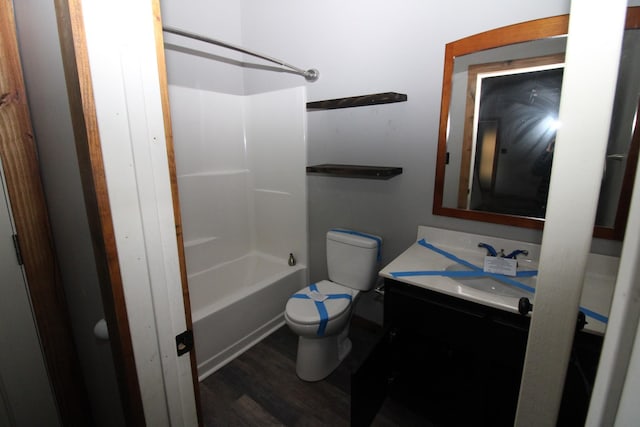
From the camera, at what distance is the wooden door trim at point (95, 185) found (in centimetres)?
53

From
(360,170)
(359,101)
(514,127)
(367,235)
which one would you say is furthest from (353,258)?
(514,127)

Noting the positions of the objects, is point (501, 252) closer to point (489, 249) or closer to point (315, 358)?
point (489, 249)

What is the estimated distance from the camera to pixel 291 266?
257 centimetres

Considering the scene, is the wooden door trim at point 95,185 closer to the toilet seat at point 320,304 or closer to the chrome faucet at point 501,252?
the toilet seat at point 320,304

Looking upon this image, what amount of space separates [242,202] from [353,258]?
4.19ft

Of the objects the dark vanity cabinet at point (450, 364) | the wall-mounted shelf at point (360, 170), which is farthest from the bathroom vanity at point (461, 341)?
the wall-mounted shelf at point (360, 170)

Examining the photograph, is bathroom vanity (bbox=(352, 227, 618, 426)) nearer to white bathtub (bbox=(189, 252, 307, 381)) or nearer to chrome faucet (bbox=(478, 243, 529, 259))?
chrome faucet (bbox=(478, 243, 529, 259))

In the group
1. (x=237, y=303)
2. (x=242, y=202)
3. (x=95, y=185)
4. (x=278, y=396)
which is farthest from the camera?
(x=242, y=202)

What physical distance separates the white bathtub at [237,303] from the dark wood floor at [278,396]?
0.11 meters

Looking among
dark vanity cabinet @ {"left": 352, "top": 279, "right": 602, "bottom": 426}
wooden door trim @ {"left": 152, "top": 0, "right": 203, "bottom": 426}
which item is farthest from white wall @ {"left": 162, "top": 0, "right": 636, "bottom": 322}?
wooden door trim @ {"left": 152, "top": 0, "right": 203, "bottom": 426}

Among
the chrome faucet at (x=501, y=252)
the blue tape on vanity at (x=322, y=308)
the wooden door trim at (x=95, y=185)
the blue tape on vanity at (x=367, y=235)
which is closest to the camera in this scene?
the wooden door trim at (x=95, y=185)

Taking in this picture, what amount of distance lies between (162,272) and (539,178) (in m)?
1.69

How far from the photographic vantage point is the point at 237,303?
6.70ft

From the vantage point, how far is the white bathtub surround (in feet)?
7.30
